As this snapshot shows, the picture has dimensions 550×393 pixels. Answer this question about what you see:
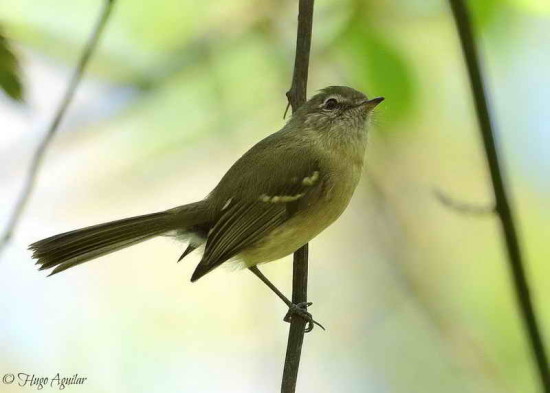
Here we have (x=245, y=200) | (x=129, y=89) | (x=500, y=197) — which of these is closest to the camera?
(x=500, y=197)

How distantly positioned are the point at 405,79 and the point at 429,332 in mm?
2024

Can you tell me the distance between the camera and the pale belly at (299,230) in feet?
12.1

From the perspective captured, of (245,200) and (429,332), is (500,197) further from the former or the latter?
(429,332)

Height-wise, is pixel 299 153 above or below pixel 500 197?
above

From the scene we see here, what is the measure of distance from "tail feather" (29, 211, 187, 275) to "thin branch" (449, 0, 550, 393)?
84.7 inches

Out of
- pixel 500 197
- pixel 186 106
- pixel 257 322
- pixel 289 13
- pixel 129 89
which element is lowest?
pixel 500 197

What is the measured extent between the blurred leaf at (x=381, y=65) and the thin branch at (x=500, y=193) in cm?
151

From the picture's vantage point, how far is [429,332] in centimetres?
466

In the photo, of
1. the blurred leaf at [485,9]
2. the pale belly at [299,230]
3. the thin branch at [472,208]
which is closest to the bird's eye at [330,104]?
the pale belly at [299,230]

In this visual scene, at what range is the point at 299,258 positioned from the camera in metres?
3.71

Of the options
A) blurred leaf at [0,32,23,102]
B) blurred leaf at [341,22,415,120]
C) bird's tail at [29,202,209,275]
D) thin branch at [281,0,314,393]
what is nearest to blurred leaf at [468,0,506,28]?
blurred leaf at [341,22,415,120]

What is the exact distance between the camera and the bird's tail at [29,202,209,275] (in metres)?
3.40

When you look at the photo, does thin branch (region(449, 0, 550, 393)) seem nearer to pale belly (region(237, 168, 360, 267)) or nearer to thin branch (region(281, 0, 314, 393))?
thin branch (region(281, 0, 314, 393))

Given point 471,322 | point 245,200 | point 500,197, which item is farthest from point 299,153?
point 500,197
